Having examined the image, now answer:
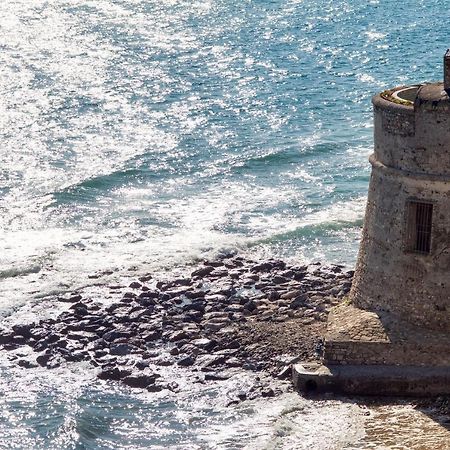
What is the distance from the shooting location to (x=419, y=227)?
2438 cm

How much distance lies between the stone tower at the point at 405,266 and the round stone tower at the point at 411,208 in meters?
0.02

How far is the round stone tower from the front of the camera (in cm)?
2372

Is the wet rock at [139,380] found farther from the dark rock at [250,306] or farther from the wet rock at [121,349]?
the dark rock at [250,306]

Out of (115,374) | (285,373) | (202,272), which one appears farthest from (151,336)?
(202,272)

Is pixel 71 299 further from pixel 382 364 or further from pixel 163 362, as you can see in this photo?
pixel 382 364

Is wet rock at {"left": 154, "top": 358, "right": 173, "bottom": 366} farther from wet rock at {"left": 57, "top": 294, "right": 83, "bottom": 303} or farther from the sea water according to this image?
wet rock at {"left": 57, "top": 294, "right": 83, "bottom": 303}

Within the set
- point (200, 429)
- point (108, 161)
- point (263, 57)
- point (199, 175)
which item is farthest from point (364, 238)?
point (263, 57)

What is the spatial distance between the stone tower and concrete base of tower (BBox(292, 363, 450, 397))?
19 mm

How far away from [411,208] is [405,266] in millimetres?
1165

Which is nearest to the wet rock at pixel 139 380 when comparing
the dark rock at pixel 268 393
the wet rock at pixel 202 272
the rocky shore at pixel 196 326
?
the rocky shore at pixel 196 326

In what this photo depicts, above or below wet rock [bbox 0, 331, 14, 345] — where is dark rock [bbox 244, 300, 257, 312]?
above

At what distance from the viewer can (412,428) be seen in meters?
22.8

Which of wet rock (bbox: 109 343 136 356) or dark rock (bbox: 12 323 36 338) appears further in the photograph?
dark rock (bbox: 12 323 36 338)

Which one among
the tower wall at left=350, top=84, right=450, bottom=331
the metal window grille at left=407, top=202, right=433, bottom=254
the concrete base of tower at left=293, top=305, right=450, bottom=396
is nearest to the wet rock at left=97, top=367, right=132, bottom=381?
the concrete base of tower at left=293, top=305, right=450, bottom=396
